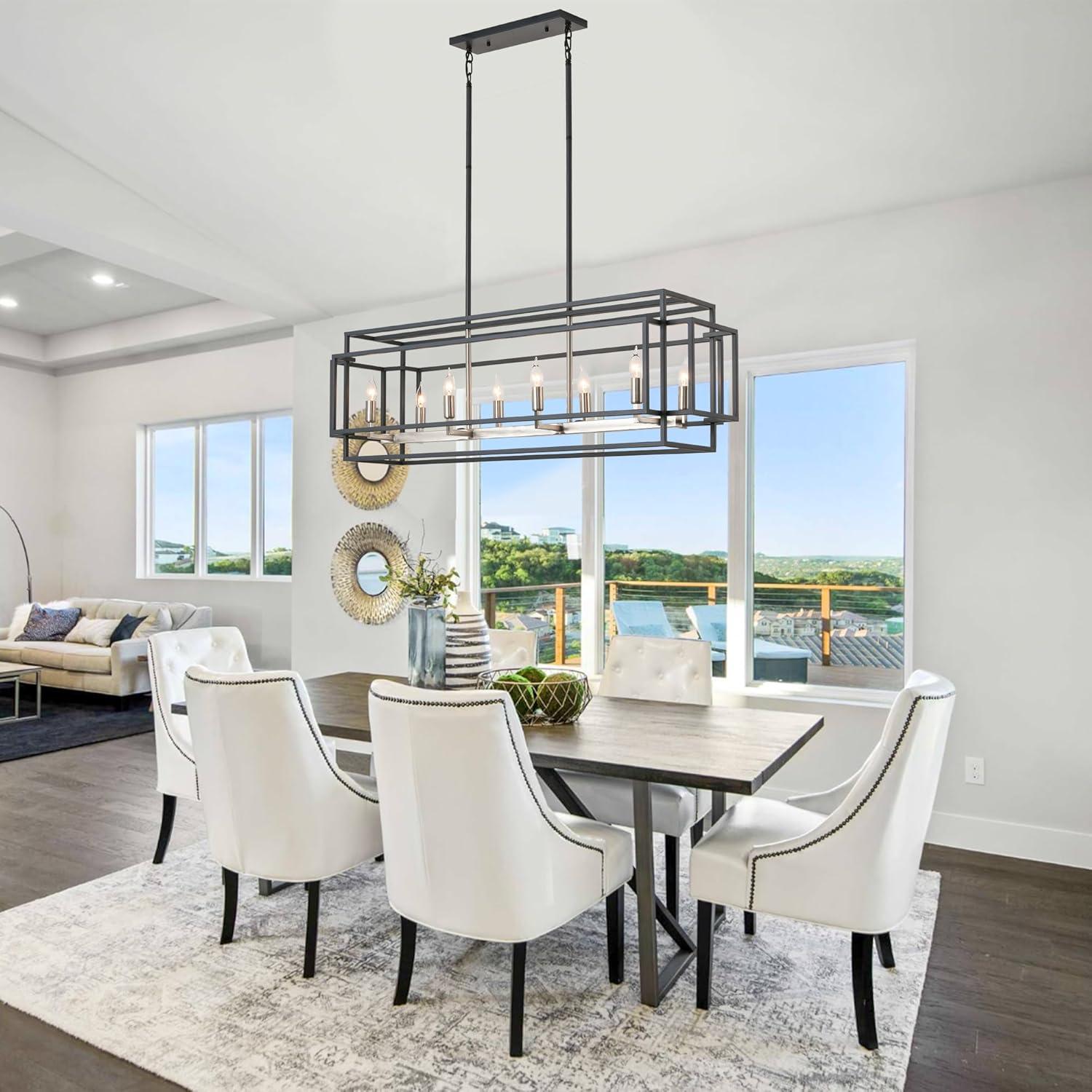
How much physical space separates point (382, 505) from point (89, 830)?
2309 mm

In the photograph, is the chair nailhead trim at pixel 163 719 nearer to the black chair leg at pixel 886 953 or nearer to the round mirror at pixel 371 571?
the round mirror at pixel 371 571

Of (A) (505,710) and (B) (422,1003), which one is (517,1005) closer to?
(B) (422,1003)

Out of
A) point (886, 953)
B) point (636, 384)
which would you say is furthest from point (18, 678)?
point (886, 953)

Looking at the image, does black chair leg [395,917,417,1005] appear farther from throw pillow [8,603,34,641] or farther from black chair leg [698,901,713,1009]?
throw pillow [8,603,34,641]

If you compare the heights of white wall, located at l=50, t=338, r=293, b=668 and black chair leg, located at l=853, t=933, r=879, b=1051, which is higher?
white wall, located at l=50, t=338, r=293, b=668

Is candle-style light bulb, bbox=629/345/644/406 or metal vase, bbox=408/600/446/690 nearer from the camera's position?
candle-style light bulb, bbox=629/345/644/406

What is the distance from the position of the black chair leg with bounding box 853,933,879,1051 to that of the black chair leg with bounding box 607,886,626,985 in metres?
0.64

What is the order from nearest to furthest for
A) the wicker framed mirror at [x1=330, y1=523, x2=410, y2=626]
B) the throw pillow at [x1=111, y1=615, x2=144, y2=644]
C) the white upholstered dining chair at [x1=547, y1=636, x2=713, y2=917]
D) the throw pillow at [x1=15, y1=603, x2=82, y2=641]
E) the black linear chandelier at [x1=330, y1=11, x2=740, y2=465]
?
the black linear chandelier at [x1=330, y1=11, x2=740, y2=465], the white upholstered dining chair at [x1=547, y1=636, x2=713, y2=917], the wicker framed mirror at [x1=330, y1=523, x2=410, y2=626], the throw pillow at [x1=111, y1=615, x2=144, y2=644], the throw pillow at [x1=15, y1=603, x2=82, y2=641]

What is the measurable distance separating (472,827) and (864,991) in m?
1.07

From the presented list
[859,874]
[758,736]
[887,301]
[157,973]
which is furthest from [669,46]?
[157,973]

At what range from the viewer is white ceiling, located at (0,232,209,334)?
5.87 metres

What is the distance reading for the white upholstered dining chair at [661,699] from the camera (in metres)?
2.94

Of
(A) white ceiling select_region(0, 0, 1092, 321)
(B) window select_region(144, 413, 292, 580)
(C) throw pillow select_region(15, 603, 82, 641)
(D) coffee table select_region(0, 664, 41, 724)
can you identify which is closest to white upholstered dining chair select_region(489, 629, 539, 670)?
(A) white ceiling select_region(0, 0, 1092, 321)

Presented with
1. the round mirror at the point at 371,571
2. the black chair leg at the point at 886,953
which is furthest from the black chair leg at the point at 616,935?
the round mirror at the point at 371,571
